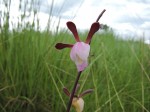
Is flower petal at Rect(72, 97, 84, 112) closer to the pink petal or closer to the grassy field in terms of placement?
the pink petal

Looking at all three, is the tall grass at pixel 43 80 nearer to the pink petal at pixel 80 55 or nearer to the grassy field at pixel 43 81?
the grassy field at pixel 43 81

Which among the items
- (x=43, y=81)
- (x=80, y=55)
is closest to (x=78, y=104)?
(x=80, y=55)

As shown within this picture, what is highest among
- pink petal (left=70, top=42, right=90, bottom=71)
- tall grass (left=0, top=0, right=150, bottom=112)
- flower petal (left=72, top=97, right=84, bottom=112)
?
pink petal (left=70, top=42, right=90, bottom=71)

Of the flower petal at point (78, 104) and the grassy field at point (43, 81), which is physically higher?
the flower petal at point (78, 104)

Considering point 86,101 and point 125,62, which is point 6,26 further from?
point 125,62

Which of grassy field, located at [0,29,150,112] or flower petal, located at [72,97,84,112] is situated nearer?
flower petal, located at [72,97,84,112]

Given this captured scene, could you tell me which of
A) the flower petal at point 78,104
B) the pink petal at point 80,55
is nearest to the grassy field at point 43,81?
the flower petal at point 78,104

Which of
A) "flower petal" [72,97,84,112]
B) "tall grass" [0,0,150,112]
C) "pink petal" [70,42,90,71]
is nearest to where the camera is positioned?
"pink petal" [70,42,90,71]

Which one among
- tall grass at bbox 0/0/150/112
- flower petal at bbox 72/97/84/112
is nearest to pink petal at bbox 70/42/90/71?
flower petal at bbox 72/97/84/112
